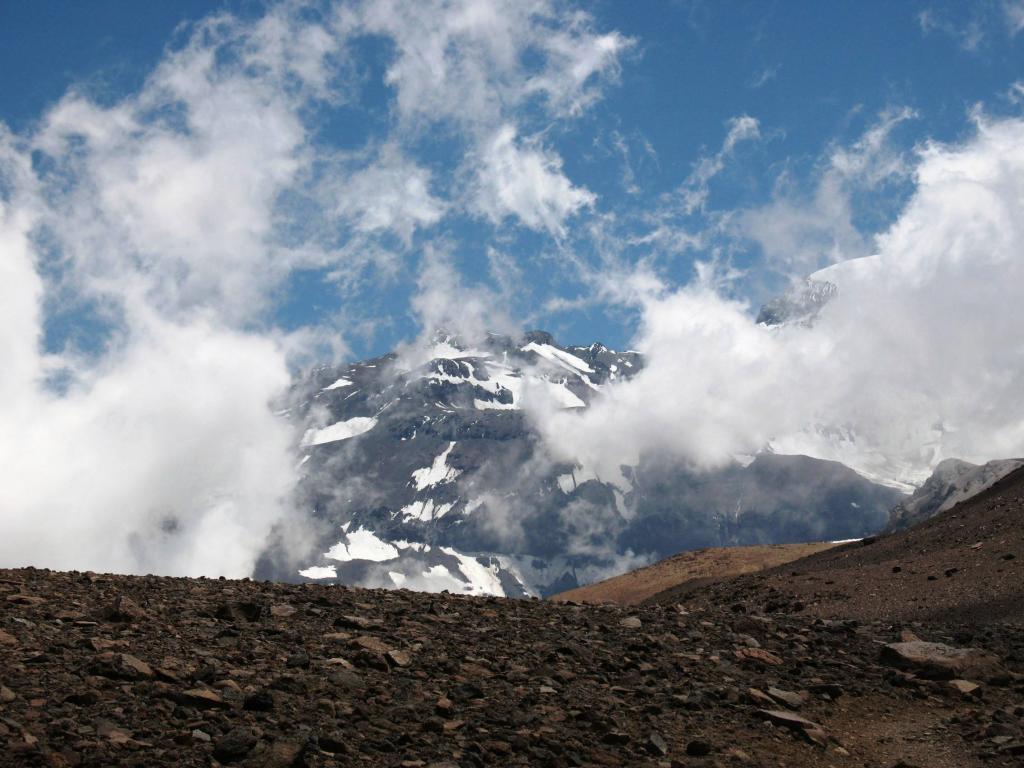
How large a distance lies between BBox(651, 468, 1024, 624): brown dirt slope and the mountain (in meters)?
46.1

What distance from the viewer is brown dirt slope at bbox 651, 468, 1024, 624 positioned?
29891mm

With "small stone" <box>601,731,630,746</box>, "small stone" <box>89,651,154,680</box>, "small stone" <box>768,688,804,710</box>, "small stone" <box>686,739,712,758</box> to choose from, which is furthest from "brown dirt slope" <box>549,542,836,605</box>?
"small stone" <box>89,651,154,680</box>

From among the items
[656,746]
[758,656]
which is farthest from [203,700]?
[758,656]

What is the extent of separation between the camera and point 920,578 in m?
34.9

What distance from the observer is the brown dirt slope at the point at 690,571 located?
6331cm

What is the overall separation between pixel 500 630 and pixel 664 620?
15.1 ft

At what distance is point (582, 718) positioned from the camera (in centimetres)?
1513

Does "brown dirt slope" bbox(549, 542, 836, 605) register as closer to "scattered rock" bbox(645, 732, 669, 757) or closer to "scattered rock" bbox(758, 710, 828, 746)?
"scattered rock" bbox(758, 710, 828, 746)

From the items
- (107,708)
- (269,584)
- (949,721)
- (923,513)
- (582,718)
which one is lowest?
(949,721)

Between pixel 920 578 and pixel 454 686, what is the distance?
78.5ft

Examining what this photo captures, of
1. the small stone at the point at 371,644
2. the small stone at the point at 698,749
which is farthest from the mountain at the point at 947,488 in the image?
the small stone at the point at 698,749

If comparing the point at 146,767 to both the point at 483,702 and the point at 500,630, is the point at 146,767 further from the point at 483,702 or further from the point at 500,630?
the point at 500,630

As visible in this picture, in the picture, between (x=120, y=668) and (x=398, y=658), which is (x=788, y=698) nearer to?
(x=398, y=658)

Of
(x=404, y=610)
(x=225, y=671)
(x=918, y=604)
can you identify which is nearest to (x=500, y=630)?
(x=404, y=610)
